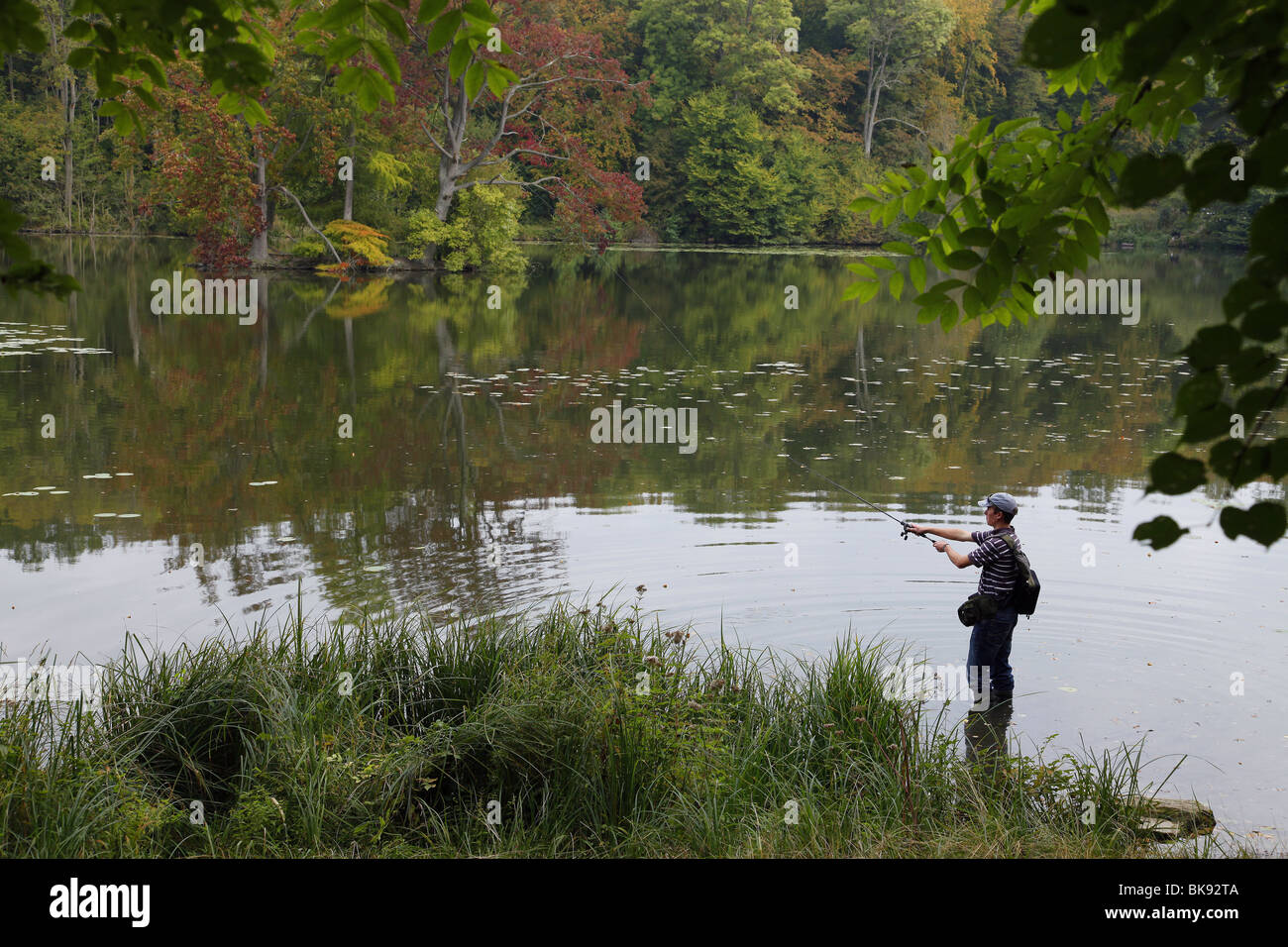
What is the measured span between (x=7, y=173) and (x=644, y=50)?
30.0 metres

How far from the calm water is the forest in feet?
16.4

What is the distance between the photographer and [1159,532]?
1.79m

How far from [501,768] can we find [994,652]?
3531mm

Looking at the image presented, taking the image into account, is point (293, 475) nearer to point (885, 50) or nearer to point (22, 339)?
point (22, 339)

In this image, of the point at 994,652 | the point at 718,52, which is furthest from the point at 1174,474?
the point at 718,52

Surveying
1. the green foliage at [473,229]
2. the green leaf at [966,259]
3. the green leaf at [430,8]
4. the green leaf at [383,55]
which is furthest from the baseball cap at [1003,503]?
the green foliage at [473,229]

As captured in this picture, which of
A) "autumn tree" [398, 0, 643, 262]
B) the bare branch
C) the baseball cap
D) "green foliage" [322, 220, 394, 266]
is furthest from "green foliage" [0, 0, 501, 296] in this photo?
"green foliage" [322, 220, 394, 266]

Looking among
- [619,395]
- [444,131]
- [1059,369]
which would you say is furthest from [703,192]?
[619,395]

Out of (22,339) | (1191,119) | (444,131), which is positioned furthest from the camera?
(444,131)

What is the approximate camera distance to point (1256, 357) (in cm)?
182

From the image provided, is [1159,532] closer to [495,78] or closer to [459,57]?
[459,57]

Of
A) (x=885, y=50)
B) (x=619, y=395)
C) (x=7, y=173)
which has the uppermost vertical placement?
(x=885, y=50)

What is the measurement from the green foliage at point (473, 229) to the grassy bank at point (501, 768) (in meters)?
34.4

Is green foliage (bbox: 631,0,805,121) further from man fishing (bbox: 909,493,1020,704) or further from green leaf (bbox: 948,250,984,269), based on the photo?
green leaf (bbox: 948,250,984,269)
